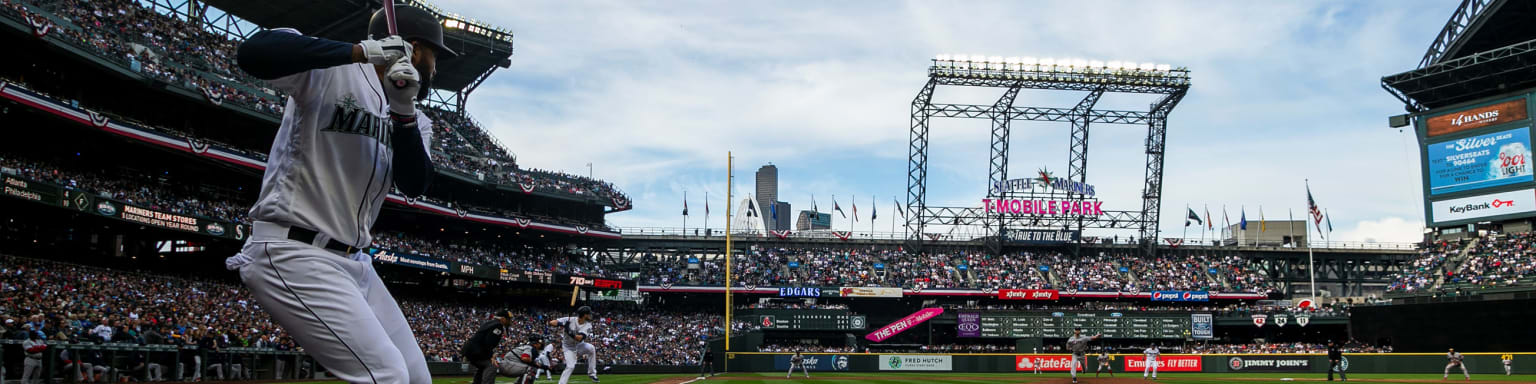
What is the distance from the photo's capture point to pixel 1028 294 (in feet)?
210

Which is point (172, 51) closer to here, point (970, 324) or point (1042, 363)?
point (1042, 363)

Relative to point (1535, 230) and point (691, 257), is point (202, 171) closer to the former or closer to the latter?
point (691, 257)

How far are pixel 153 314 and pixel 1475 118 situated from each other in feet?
203

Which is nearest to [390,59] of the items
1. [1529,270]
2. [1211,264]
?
[1529,270]

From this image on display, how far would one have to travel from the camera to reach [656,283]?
209ft

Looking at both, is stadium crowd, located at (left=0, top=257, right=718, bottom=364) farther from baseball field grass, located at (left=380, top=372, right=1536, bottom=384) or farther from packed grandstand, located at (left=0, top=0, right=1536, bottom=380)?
baseball field grass, located at (left=380, top=372, right=1536, bottom=384)

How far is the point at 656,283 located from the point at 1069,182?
28.7 metres

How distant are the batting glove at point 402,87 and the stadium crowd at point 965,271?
59.1 metres

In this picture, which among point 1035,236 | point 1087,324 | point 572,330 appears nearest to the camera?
point 572,330

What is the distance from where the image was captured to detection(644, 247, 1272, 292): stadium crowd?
6581 centimetres

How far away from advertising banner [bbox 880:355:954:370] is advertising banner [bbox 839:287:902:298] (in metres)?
15.1

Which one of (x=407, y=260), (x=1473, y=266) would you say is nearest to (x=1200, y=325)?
(x=1473, y=266)

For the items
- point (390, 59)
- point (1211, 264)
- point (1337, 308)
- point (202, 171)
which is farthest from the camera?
Result: point (1211, 264)

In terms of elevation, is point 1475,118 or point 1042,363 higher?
point 1475,118
